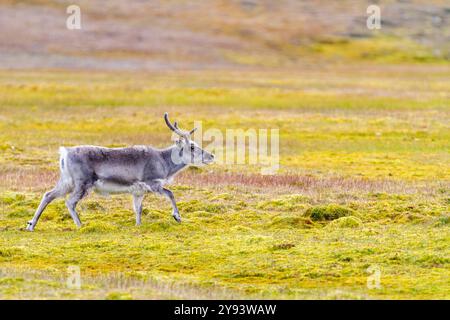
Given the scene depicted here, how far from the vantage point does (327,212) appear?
19.7m

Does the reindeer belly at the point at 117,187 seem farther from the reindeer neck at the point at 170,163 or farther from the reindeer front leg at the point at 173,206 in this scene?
the reindeer neck at the point at 170,163

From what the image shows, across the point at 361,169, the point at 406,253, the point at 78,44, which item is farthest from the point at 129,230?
the point at 78,44

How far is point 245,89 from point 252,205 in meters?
41.5

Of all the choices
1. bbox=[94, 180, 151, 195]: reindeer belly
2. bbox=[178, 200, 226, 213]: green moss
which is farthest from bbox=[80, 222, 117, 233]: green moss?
bbox=[178, 200, 226, 213]: green moss

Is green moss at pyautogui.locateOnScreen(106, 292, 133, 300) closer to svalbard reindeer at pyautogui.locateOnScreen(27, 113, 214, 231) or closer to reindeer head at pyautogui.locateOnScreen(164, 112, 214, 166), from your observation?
svalbard reindeer at pyautogui.locateOnScreen(27, 113, 214, 231)

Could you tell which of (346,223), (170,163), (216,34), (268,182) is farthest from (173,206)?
(216,34)

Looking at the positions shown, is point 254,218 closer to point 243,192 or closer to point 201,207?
point 201,207

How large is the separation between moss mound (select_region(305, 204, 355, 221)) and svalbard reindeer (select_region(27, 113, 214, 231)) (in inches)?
118

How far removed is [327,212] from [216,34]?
10391cm

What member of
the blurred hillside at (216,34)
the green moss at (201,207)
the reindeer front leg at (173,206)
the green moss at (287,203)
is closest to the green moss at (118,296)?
the reindeer front leg at (173,206)

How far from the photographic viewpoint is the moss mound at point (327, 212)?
1961 centimetres

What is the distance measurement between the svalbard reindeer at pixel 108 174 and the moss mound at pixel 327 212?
301cm

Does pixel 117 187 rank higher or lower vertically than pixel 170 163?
lower

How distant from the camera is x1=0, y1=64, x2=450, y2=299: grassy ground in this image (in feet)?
47.4
